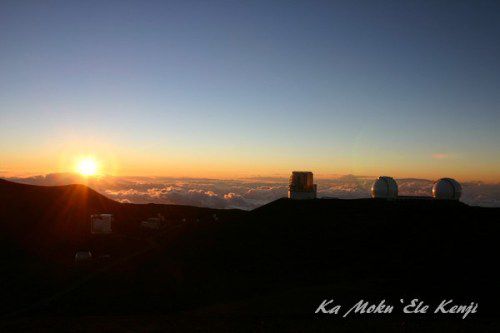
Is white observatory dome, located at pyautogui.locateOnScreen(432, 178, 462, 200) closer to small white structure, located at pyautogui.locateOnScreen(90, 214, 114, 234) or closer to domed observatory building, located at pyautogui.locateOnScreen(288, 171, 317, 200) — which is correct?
domed observatory building, located at pyautogui.locateOnScreen(288, 171, 317, 200)

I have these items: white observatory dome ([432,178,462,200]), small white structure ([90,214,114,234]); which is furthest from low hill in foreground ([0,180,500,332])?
white observatory dome ([432,178,462,200])

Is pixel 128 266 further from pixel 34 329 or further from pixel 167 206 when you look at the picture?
pixel 167 206

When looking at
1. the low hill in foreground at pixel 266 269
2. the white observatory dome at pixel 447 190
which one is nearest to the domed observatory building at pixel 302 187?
the low hill in foreground at pixel 266 269

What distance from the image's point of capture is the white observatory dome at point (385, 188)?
6112cm

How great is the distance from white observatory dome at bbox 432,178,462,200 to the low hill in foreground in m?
3.59

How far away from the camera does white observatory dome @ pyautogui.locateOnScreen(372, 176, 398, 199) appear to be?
2406 inches

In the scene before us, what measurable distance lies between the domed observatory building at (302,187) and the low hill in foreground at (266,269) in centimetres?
268

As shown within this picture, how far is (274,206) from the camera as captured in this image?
209ft

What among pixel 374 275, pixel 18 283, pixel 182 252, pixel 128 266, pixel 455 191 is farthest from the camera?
A: pixel 455 191

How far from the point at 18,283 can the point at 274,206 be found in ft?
118

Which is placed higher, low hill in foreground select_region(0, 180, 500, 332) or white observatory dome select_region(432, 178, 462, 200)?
white observatory dome select_region(432, 178, 462, 200)

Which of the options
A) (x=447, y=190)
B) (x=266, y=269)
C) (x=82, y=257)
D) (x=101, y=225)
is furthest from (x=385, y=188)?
(x=101, y=225)

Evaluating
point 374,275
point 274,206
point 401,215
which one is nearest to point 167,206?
point 274,206

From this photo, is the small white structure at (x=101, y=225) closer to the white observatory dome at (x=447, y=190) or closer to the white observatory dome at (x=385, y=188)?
the white observatory dome at (x=385, y=188)
